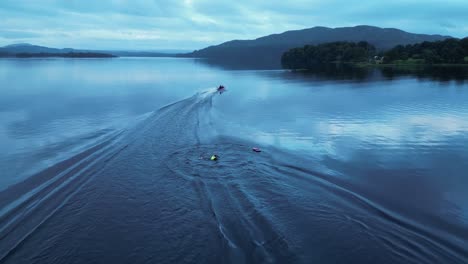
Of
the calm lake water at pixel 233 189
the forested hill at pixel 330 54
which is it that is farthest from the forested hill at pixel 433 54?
the calm lake water at pixel 233 189

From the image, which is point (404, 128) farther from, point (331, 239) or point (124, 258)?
point (124, 258)

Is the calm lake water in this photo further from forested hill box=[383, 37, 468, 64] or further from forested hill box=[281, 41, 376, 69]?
forested hill box=[281, 41, 376, 69]

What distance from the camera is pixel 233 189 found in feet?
46.2

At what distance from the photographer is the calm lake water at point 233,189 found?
33.7ft

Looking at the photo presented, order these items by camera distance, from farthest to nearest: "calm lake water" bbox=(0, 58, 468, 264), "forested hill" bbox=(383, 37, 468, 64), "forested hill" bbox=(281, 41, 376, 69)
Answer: "forested hill" bbox=(281, 41, 376, 69) < "forested hill" bbox=(383, 37, 468, 64) < "calm lake water" bbox=(0, 58, 468, 264)

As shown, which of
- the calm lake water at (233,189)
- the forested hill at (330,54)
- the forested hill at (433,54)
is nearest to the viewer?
the calm lake water at (233,189)

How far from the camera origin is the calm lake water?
10258mm

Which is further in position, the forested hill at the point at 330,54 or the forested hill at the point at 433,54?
the forested hill at the point at 330,54

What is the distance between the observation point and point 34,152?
62.4ft

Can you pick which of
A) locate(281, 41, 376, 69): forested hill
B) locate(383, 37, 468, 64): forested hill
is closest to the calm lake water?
locate(383, 37, 468, 64): forested hill

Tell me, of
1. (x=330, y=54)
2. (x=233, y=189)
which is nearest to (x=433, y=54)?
(x=330, y=54)

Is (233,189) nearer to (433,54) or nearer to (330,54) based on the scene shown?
(433,54)

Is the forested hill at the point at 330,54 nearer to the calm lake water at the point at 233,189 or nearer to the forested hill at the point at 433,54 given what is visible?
the forested hill at the point at 433,54

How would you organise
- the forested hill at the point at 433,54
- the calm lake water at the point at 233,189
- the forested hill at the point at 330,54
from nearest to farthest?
the calm lake water at the point at 233,189 < the forested hill at the point at 433,54 < the forested hill at the point at 330,54
